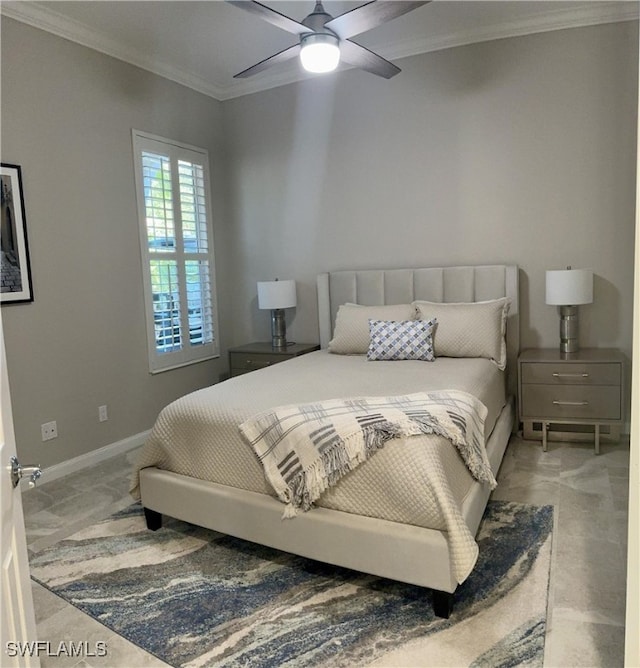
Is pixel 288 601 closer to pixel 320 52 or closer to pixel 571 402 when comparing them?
pixel 571 402

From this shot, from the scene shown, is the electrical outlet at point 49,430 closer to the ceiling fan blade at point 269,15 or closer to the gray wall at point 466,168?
the gray wall at point 466,168

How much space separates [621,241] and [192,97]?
3.63 m

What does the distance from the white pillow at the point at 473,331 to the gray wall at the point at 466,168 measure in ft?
1.51

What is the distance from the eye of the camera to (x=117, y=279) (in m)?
3.95

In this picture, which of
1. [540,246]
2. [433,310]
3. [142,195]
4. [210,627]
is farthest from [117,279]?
[540,246]

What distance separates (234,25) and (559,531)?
3666mm

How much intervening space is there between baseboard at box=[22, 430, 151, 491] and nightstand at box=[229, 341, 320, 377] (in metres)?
0.93

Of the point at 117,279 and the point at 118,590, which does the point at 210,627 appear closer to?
the point at 118,590

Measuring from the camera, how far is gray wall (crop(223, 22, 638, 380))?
3654mm

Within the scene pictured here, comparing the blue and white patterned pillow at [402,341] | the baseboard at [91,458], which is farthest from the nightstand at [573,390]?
the baseboard at [91,458]

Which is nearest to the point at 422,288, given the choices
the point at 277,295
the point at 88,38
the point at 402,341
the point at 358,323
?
the point at 358,323

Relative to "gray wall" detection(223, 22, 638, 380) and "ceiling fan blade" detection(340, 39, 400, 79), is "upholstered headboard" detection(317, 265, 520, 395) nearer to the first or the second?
"gray wall" detection(223, 22, 638, 380)

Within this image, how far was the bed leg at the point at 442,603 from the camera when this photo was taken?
1952mm

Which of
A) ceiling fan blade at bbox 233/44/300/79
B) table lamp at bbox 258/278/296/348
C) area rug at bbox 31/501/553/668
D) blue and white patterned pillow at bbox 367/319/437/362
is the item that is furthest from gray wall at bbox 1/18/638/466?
ceiling fan blade at bbox 233/44/300/79
